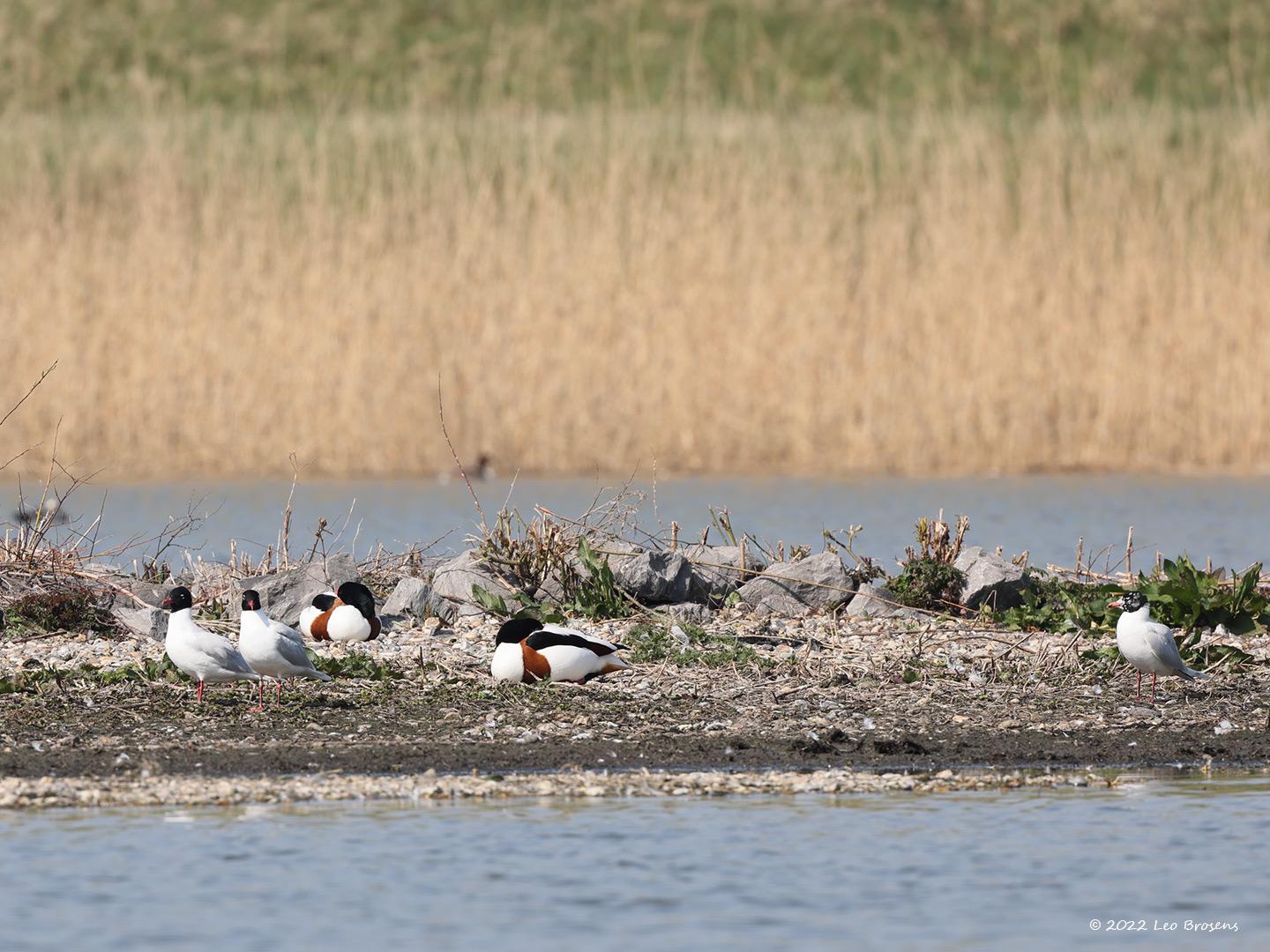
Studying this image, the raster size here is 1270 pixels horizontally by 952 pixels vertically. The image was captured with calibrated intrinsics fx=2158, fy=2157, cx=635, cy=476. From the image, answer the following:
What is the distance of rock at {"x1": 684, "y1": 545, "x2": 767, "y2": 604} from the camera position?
11375 mm

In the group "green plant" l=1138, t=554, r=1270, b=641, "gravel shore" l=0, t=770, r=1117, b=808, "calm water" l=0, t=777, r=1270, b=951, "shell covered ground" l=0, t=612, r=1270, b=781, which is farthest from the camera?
"green plant" l=1138, t=554, r=1270, b=641

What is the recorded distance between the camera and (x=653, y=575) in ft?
36.3

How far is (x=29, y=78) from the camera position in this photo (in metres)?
41.5

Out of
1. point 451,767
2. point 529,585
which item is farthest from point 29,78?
point 451,767

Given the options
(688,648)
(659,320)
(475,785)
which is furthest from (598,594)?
(659,320)

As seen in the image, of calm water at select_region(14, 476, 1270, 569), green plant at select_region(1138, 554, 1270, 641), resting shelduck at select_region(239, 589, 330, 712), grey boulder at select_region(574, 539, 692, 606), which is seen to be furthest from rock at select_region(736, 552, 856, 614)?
resting shelduck at select_region(239, 589, 330, 712)

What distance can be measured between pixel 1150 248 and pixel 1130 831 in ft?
44.9

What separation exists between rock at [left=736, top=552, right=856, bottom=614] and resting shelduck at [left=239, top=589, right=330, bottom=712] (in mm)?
2877

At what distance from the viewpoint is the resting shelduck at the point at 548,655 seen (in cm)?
943

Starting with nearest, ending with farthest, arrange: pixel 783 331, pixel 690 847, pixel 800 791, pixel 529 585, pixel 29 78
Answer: pixel 690 847, pixel 800 791, pixel 529 585, pixel 783 331, pixel 29 78

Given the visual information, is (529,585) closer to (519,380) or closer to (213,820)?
(213,820)

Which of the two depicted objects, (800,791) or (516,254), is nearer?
(800,791)

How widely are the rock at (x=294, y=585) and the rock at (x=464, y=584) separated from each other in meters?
0.53

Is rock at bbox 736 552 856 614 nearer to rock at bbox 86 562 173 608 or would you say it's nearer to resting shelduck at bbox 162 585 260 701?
rock at bbox 86 562 173 608
